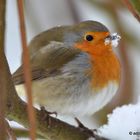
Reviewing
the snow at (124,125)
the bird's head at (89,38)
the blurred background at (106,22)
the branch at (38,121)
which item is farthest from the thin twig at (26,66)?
the blurred background at (106,22)

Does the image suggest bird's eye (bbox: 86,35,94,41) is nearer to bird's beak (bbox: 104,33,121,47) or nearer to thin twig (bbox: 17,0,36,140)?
bird's beak (bbox: 104,33,121,47)

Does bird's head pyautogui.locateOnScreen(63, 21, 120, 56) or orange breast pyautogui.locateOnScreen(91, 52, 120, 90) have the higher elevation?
bird's head pyautogui.locateOnScreen(63, 21, 120, 56)

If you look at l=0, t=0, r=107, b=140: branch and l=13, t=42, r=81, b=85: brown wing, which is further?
l=13, t=42, r=81, b=85: brown wing

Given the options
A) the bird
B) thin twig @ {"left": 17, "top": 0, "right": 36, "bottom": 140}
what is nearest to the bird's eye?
the bird

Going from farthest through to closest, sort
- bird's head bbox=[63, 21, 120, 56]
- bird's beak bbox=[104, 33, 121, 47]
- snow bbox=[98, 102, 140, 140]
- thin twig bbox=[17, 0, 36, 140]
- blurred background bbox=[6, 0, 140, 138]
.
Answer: blurred background bbox=[6, 0, 140, 138] → bird's head bbox=[63, 21, 120, 56] → bird's beak bbox=[104, 33, 121, 47] → snow bbox=[98, 102, 140, 140] → thin twig bbox=[17, 0, 36, 140]

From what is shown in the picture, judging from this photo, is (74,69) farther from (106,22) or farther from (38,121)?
(106,22)

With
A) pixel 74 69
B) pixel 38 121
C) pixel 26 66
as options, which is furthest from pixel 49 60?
pixel 26 66

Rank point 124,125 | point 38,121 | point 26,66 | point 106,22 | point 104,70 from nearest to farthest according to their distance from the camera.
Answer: point 26,66 → point 124,125 → point 38,121 → point 104,70 → point 106,22

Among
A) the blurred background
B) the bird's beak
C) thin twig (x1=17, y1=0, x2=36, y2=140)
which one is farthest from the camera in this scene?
the blurred background
